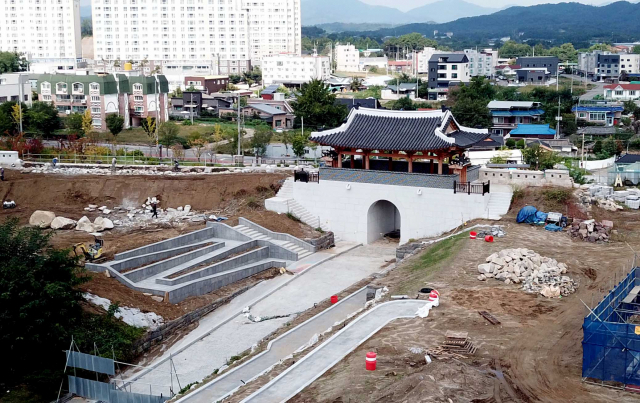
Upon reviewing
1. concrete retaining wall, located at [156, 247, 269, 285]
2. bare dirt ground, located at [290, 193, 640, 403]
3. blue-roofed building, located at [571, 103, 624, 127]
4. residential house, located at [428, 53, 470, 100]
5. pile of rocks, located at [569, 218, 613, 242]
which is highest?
residential house, located at [428, 53, 470, 100]

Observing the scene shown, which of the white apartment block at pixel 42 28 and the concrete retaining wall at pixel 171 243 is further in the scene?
the white apartment block at pixel 42 28

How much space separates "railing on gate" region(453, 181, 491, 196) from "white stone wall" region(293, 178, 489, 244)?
0.57ft

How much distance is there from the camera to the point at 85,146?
3978cm

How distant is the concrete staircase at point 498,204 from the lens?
27750 millimetres

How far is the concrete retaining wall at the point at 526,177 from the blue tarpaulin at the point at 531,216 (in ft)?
8.17

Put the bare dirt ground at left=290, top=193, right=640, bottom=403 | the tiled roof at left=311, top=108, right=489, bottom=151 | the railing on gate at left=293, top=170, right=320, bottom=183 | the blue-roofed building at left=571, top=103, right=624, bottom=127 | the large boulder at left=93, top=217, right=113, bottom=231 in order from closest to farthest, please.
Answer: the bare dirt ground at left=290, top=193, right=640, bottom=403 < the tiled roof at left=311, top=108, right=489, bottom=151 < the large boulder at left=93, top=217, right=113, bottom=231 < the railing on gate at left=293, top=170, right=320, bottom=183 < the blue-roofed building at left=571, top=103, right=624, bottom=127

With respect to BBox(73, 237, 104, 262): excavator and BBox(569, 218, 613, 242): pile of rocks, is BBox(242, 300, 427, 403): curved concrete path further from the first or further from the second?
BBox(73, 237, 104, 262): excavator

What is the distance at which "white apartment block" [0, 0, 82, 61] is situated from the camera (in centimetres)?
10688

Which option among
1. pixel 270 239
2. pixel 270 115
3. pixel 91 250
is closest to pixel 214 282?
pixel 91 250

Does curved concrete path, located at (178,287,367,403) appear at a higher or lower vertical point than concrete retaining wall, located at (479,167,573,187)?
lower

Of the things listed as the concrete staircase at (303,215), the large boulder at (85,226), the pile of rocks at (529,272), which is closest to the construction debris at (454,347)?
the pile of rocks at (529,272)

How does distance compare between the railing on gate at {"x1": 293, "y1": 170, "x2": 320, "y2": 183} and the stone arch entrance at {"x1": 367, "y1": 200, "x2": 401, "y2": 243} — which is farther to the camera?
the railing on gate at {"x1": 293, "y1": 170, "x2": 320, "y2": 183}

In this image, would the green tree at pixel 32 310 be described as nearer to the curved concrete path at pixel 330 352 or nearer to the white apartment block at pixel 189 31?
the curved concrete path at pixel 330 352

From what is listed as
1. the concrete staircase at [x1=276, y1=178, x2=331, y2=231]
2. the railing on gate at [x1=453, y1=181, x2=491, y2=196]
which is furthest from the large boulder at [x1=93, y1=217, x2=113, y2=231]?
the railing on gate at [x1=453, y1=181, x2=491, y2=196]
